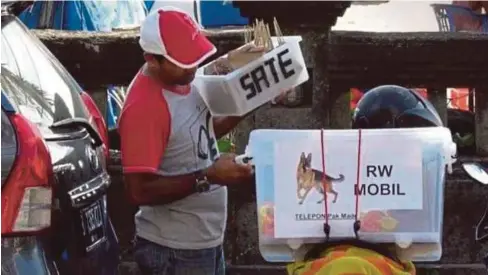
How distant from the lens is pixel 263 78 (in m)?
4.42

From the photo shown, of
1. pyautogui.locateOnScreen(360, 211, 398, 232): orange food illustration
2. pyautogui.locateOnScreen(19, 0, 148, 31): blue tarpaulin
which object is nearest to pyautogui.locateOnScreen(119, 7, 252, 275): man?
pyautogui.locateOnScreen(360, 211, 398, 232): orange food illustration

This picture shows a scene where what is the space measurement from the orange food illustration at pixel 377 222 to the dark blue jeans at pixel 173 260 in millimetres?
1028

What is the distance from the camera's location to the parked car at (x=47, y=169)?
3.82 metres

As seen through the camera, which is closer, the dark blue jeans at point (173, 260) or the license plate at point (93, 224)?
the license plate at point (93, 224)

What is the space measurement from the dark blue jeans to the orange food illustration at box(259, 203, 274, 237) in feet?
2.57

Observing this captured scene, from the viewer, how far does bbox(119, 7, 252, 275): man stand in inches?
173

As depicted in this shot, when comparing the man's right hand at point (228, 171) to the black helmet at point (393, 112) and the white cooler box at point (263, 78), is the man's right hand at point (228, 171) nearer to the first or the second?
the white cooler box at point (263, 78)

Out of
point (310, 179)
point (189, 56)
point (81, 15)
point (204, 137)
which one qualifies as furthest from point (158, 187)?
point (81, 15)

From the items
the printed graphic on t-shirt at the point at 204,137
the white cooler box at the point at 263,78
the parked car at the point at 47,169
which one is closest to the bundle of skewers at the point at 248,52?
the white cooler box at the point at 263,78

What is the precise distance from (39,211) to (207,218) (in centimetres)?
95

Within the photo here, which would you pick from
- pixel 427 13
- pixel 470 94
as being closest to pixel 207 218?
pixel 470 94

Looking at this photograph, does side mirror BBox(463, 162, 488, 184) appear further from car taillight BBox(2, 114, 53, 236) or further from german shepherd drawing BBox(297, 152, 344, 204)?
car taillight BBox(2, 114, 53, 236)

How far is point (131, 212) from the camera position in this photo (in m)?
6.36

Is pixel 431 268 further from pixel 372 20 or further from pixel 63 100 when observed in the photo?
pixel 372 20
